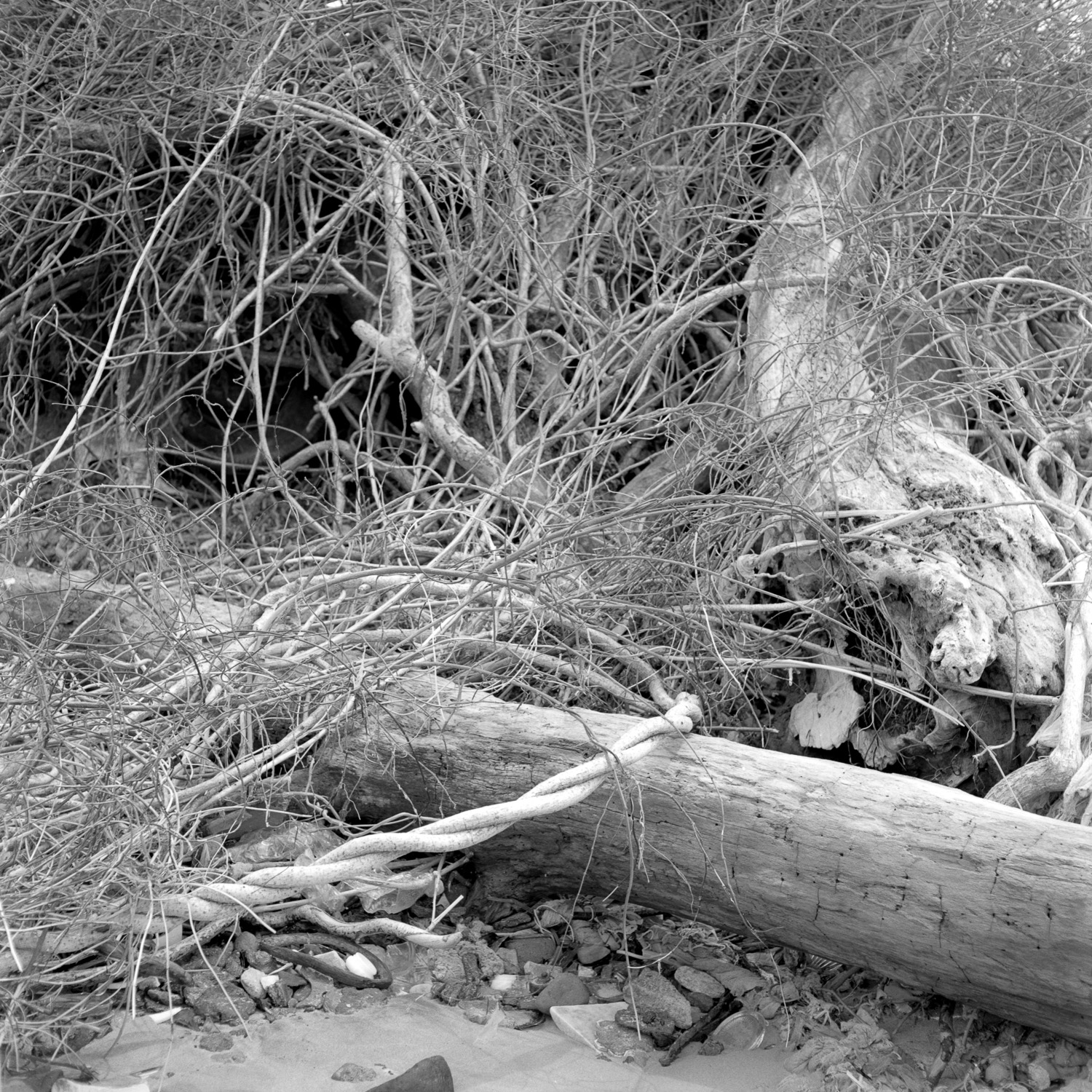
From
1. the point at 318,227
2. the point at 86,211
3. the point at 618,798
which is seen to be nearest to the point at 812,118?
the point at 318,227

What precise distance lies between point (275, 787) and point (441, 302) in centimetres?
207

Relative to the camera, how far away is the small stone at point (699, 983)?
7.50 feet

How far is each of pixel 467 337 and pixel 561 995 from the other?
8.09 feet

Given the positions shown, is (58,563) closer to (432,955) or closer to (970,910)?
(432,955)

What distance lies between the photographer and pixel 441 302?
409cm

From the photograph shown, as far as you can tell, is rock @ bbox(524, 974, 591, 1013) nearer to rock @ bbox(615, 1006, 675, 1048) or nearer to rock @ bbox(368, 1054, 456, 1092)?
rock @ bbox(615, 1006, 675, 1048)

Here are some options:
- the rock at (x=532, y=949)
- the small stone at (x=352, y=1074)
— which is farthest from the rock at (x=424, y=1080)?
the rock at (x=532, y=949)

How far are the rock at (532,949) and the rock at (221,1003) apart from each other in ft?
1.82

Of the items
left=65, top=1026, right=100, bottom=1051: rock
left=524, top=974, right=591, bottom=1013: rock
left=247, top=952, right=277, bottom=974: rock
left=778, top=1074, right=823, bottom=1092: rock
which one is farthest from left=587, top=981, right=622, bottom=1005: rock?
left=65, top=1026, right=100, bottom=1051: rock

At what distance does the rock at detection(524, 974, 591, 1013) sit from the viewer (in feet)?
7.52

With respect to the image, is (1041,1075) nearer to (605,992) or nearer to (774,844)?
(774,844)

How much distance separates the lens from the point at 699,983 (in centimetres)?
231

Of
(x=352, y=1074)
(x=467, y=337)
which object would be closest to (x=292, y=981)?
(x=352, y=1074)

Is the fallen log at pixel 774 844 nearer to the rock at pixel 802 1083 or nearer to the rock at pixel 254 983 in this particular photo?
the rock at pixel 802 1083
